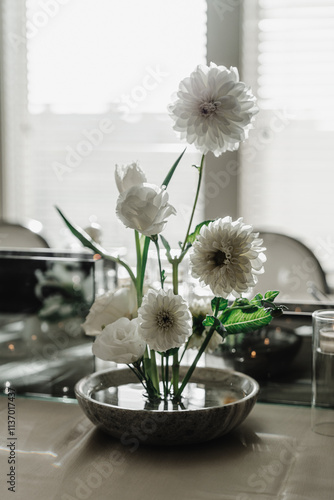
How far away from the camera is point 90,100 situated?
8.21 feet

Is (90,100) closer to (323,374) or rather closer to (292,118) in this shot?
(292,118)

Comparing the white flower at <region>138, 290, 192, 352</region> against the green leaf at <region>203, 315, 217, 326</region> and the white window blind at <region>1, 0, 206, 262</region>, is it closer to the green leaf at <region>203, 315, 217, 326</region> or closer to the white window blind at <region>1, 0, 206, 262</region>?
the green leaf at <region>203, 315, 217, 326</region>

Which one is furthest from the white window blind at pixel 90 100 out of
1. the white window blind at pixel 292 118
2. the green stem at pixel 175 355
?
the green stem at pixel 175 355

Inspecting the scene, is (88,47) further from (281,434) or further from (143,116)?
(281,434)

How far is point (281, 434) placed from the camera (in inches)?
30.8

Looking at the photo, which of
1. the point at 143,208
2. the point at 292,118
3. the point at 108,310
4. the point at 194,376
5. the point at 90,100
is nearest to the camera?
the point at 143,208

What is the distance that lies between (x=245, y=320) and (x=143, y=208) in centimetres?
18

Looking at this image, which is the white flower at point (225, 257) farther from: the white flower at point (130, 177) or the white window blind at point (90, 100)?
the white window blind at point (90, 100)

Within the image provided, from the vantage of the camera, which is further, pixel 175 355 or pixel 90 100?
pixel 90 100

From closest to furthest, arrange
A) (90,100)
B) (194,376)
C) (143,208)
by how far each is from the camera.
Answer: (143,208) → (194,376) → (90,100)

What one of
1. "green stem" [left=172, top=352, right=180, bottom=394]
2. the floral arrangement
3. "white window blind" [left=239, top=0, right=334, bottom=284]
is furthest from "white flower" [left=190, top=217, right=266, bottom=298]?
"white window blind" [left=239, top=0, right=334, bottom=284]

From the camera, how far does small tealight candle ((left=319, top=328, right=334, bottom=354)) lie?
781 mm

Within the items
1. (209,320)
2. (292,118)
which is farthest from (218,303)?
(292,118)

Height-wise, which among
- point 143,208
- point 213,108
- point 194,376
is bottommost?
point 194,376
